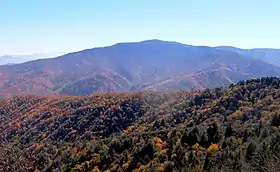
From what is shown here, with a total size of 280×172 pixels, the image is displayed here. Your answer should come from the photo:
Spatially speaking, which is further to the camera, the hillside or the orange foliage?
the orange foliage

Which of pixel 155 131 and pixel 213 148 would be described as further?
pixel 155 131

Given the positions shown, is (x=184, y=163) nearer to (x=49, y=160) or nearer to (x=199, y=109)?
(x=49, y=160)

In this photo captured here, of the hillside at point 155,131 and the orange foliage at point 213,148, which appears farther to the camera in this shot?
the orange foliage at point 213,148

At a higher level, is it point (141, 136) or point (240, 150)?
point (240, 150)

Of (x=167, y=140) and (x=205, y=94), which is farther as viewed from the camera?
(x=205, y=94)

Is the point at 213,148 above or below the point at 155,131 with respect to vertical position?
above

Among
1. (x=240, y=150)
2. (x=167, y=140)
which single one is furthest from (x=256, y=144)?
(x=167, y=140)

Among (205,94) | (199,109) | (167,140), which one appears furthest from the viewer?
(205,94)

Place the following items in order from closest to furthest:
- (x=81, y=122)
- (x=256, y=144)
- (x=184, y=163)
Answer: (x=256, y=144) → (x=184, y=163) → (x=81, y=122)
